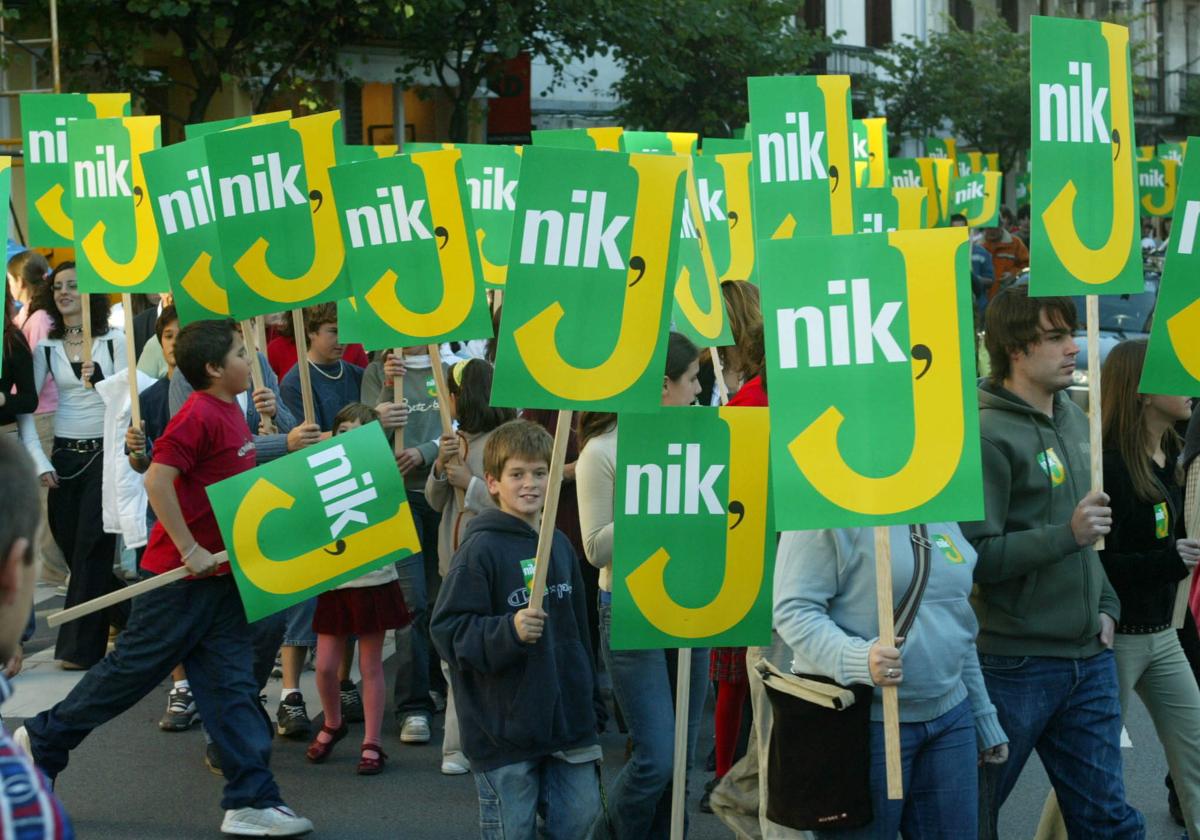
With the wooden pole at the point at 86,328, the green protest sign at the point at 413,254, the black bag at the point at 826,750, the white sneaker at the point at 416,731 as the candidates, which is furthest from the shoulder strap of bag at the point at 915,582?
the wooden pole at the point at 86,328

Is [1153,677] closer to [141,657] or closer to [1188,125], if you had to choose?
[141,657]

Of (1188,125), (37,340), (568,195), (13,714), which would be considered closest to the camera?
(568,195)

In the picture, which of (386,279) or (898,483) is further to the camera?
(386,279)

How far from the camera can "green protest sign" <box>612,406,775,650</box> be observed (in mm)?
4523

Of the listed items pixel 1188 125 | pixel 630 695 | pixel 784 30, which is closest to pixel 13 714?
pixel 630 695

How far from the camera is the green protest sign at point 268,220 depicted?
6262mm

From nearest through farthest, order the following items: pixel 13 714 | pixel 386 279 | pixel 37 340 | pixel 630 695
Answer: pixel 630 695 → pixel 386 279 → pixel 13 714 → pixel 37 340

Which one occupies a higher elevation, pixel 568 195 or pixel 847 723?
pixel 568 195

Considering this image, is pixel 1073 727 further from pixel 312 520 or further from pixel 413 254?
pixel 413 254

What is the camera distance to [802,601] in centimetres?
400

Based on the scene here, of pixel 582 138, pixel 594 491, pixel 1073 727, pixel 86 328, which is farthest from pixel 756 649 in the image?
pixel 582 138

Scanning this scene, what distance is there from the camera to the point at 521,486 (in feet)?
15.9

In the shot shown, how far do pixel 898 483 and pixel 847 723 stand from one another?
0.58 meters

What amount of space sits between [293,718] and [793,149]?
3.55 metres
